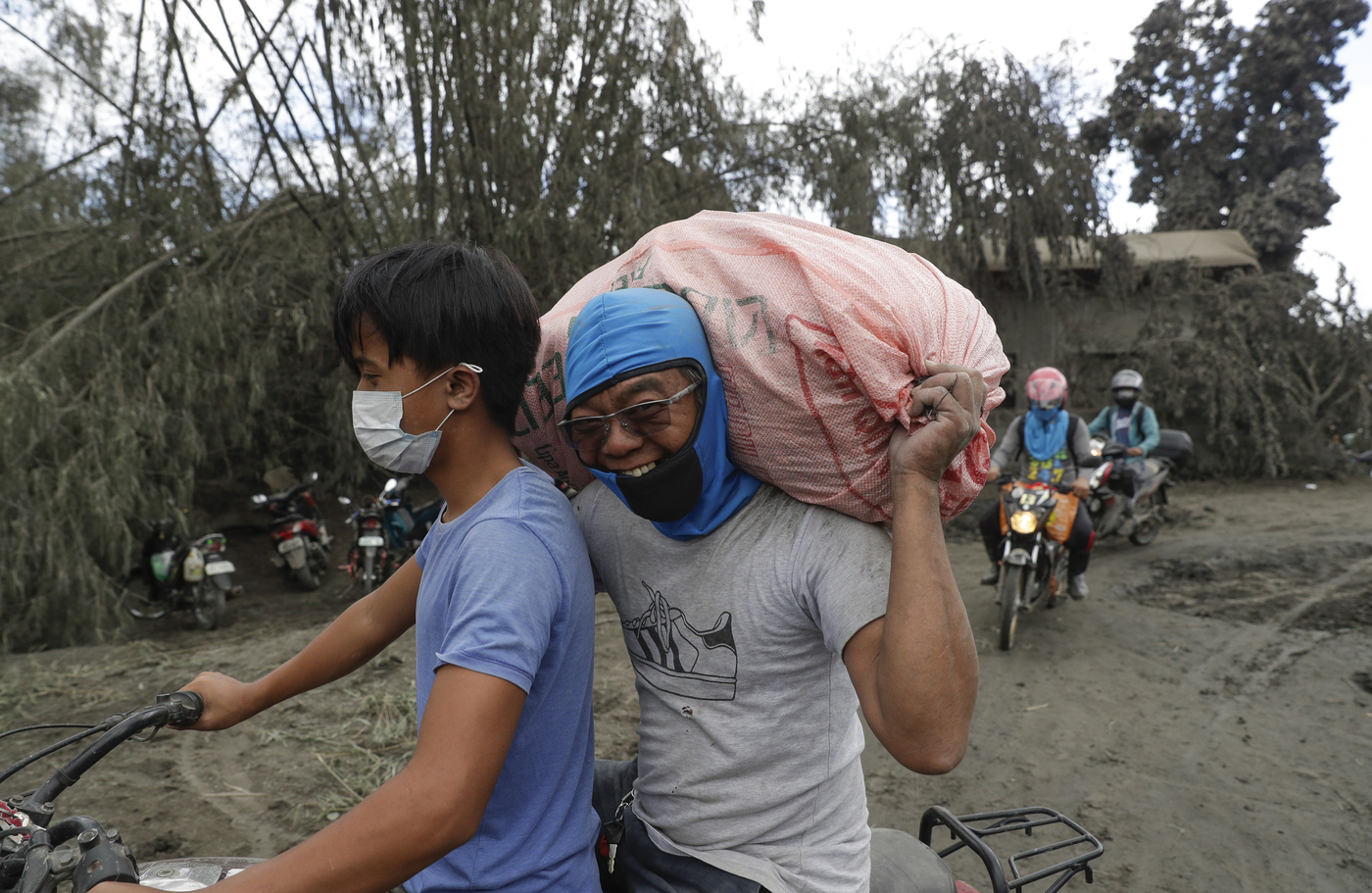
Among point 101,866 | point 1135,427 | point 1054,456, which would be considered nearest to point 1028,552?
point 1054,456

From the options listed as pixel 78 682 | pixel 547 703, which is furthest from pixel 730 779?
pixel 78 682

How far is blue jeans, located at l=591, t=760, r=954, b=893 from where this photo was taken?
1.41 metres

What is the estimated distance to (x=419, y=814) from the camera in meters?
1.05

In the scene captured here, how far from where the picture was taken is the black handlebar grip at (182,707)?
4.87 ft

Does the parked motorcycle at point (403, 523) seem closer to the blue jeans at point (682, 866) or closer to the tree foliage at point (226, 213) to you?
the tree foliage at point (226, 213)

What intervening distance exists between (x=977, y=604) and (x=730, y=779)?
6075 millimetres

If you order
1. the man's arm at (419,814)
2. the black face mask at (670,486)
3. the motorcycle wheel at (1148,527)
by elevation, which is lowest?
the motorcycle wheel at (1148,527)

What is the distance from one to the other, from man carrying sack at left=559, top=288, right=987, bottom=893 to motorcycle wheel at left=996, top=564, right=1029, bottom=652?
4652 millimetres

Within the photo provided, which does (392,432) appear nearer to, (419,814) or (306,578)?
(419,814)

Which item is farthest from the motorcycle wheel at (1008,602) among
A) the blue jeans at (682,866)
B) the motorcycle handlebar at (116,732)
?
the motorcycle handlebar at (116,732)

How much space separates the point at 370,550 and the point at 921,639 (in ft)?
25.8

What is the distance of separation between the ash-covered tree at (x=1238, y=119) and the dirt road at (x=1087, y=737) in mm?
12832

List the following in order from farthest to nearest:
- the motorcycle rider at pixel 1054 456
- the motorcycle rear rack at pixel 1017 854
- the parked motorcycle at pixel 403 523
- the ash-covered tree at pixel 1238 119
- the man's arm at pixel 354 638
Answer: the ash-covered tree at pixel 1238 119 → the parked motorcycle at pixel 403 523 → the motorcycle rider at pixel 1054 456 → the man's arm at pixel 354 638 → the motorcycle rear rack at pixel 1017 854

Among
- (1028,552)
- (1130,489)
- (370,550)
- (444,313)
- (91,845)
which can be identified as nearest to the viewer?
(91,845)
